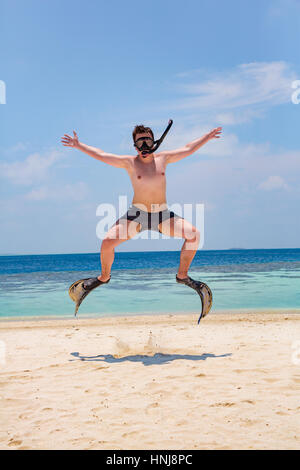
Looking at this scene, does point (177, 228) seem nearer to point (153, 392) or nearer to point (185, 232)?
point (185, 232)

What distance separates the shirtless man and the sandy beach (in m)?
1.19

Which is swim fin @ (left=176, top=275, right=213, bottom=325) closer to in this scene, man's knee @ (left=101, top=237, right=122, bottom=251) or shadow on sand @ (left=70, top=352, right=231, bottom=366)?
shadow on sand @ (left=70, top=352, right=231, bottom=366)

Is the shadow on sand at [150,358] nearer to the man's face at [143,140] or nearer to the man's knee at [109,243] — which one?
the man's knee at [109,243]

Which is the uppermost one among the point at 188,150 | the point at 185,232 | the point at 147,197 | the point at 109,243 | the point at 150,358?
the point at 188,150

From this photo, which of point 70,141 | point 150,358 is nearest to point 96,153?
point 70,141

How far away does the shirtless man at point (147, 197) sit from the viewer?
518cm

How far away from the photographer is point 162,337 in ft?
24.1

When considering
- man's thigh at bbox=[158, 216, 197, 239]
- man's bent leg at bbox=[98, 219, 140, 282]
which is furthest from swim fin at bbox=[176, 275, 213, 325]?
man's bent leg at bbox=[98, 219, 140, 282]

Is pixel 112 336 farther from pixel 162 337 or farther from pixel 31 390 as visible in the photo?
pixel 31 390

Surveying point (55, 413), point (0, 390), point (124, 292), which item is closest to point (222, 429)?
point (55, 413)

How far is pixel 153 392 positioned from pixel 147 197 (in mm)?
2289

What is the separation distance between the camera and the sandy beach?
307 cm

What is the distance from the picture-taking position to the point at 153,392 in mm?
4070

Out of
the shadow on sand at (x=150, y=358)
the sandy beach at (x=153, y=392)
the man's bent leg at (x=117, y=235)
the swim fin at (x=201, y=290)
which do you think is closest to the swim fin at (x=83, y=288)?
the man's bent leg at (x=117, y=235)
